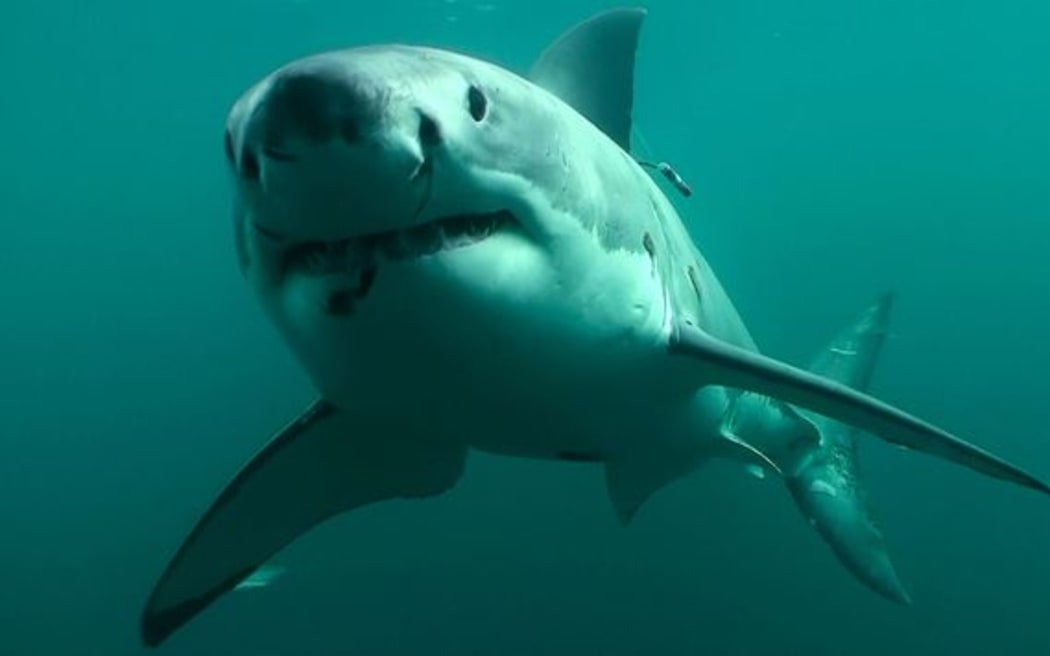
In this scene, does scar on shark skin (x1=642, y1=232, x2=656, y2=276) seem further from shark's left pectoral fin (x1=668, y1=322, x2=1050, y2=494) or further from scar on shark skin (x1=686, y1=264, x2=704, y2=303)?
scar on shark skin (x1=686, y1=264, x2=704, y2=303)

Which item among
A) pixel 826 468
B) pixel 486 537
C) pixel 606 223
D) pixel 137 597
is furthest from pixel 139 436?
pixel 606 223

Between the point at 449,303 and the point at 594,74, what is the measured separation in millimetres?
3453

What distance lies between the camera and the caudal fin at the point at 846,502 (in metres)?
6.55

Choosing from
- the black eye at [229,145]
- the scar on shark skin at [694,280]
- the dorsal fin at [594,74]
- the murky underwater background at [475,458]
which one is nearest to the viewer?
the black eye at [229,145]

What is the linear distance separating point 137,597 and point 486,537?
972 cm

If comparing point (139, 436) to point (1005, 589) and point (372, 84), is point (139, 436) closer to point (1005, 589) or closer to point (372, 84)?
point (1005, 589)

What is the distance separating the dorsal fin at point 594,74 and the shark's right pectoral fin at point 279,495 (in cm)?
202

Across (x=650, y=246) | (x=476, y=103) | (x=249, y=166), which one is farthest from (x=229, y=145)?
(x=650, y=246)

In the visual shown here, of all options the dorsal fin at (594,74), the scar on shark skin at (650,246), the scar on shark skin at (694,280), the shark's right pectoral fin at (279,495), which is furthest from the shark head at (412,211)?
the dorsal fin at (594,74)

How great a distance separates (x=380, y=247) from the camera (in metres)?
2.30

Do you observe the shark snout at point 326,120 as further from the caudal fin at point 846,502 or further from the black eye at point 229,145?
the caudal fin at point 846,502

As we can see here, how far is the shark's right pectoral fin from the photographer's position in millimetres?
4375

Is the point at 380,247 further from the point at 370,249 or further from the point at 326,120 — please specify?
the point at 326,120

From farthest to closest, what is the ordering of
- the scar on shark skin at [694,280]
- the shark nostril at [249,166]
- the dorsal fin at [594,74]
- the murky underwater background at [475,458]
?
the murky underwater background at [475,458] < the dorsal fin at [594,74] < the scar on shark skin at [694,280] < the shark nostril at [249,166]
